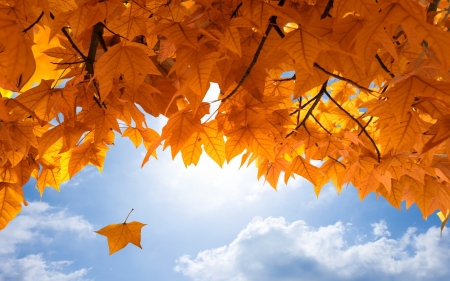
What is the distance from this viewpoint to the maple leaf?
48.4 inches

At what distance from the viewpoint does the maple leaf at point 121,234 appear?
48.4 inches

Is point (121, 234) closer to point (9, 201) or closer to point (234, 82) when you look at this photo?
point (9, 201)

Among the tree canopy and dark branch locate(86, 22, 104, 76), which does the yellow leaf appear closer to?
the tree canopy

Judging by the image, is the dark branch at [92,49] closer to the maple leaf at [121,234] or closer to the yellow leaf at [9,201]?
the maple leaf at [121,234]

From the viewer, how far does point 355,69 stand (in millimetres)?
832

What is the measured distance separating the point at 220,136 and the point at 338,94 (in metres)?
0.95

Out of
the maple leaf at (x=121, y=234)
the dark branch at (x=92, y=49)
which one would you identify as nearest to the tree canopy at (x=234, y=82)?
the dark branch at (x=92, y=49)

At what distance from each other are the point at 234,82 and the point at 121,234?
650 millimetres

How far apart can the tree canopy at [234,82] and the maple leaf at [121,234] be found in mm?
239

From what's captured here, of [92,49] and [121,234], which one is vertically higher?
[92,49]

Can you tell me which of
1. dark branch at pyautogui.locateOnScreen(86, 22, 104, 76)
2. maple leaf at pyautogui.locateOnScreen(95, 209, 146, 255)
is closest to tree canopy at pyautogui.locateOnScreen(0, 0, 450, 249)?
dark branch at pyautogui.locateOnScreen(86, 22, 104, 76)

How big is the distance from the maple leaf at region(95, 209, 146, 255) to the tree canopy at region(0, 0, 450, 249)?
0.24m

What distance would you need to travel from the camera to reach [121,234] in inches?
48.6

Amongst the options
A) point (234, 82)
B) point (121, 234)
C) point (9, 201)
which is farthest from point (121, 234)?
point (234, 82)
